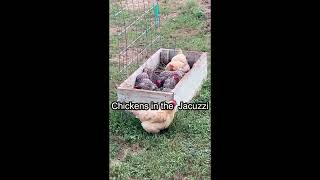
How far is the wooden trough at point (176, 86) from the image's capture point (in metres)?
2.73

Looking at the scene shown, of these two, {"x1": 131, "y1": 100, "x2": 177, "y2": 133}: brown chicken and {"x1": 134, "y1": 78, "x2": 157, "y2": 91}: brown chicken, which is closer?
{"x1": 131, "y1": 100, "x2": 177, "y2": 133}: brown chicken

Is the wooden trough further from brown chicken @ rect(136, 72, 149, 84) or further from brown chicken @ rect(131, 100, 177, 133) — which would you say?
brown chicken @ rect(131, 100, 177, 133)

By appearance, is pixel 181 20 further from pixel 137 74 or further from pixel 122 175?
pixel 122 175

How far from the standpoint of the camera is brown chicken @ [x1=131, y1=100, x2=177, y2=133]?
2580mm

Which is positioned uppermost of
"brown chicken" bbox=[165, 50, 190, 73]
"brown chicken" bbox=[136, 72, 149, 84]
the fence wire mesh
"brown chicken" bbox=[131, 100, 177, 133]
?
the fence wire mesh

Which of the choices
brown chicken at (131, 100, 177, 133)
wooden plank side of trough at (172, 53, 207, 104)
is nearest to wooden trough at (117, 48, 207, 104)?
wooden plank side of trough at (172, 53, 207, 104)

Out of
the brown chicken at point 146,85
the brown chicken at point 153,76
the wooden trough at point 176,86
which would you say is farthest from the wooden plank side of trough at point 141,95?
the brown chicken at point 153,76

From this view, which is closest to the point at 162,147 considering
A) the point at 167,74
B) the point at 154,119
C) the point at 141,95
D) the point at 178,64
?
the point at 154,119

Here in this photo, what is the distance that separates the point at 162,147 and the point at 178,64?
2.40 feet

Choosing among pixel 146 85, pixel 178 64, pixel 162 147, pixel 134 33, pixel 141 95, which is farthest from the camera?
pixel 134 33

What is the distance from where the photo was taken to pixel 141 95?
275 centimetres

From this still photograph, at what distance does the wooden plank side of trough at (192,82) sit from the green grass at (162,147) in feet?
0.13

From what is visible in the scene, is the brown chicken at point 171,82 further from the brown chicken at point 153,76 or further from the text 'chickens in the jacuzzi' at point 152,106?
the text 'chickens in the jacuzzi' at point 152,106

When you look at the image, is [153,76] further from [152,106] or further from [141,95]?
[152,106]
